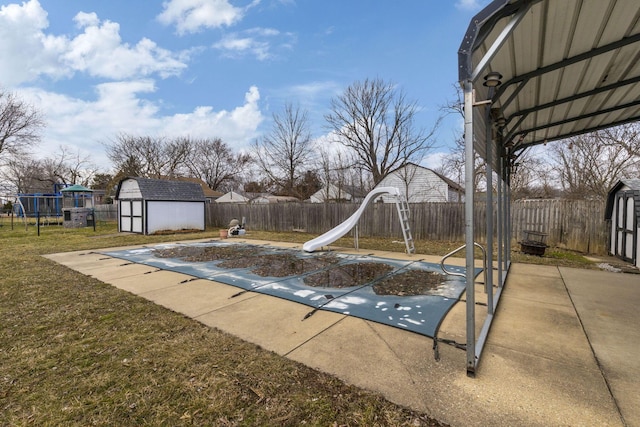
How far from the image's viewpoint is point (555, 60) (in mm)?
2947

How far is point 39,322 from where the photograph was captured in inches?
140

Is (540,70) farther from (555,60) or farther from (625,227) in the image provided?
(625,227)

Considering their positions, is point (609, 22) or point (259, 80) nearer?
point (609, 22)

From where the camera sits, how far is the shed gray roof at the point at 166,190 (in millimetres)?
14992

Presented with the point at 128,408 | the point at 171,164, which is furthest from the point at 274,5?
the point at 171,164

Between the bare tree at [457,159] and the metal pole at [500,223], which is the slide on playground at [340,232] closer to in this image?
the metal pole at [500,223]

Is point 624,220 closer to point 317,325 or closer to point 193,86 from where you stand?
point 317,325

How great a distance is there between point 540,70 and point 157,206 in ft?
53.7

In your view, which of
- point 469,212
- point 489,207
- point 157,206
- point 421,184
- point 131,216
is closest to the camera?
point 469,212

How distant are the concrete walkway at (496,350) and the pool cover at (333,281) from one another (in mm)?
237

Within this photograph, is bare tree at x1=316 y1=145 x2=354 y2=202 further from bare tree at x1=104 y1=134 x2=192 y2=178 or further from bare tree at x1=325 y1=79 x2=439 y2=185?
bare tree at x1=104 y1=134 x2=192 y2=178

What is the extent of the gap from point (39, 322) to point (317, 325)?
3.48m

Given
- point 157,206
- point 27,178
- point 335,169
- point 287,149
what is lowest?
point 157,206

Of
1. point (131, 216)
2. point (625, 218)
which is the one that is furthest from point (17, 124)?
point (625, 218)
